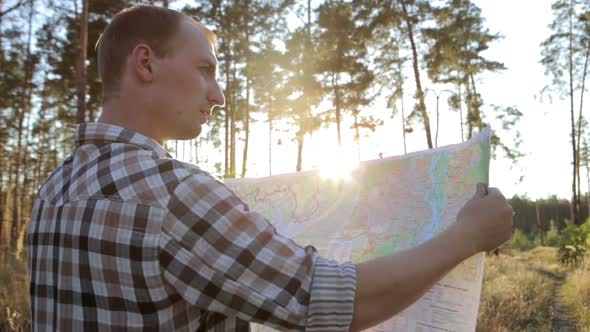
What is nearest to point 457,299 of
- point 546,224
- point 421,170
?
point 421,170

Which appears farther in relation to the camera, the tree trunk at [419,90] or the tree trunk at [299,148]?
the tree trunk at [299,148]

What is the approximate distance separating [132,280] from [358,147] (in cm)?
2218

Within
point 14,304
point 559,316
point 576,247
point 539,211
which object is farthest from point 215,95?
point 539,211

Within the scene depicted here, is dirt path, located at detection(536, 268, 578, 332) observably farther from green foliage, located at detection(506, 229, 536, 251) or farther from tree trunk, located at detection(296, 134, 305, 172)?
green foliage, located at detection(506, 229, 536, 251)

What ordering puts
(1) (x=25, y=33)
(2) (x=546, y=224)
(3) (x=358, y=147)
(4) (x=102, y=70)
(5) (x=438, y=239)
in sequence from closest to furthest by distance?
(5) (x=438, y=239)
(4) (x=102, y=70)
(1) (x=25, y=33)
(3) (x=358, y=147)
(2) (x=546, y=224)

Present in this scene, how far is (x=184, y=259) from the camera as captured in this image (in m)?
0.88

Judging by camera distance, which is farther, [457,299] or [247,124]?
[247,124]

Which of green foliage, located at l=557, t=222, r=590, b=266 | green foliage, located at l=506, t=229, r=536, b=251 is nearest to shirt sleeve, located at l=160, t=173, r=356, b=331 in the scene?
green foliage, located at l=557, t=222, r=590, b=266

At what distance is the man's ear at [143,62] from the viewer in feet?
3.80

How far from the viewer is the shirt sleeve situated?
887 mm

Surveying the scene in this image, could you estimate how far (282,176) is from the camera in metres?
1.97

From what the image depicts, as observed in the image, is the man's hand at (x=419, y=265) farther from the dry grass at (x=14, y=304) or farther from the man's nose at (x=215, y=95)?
the dry grass at (x=14, y=304)

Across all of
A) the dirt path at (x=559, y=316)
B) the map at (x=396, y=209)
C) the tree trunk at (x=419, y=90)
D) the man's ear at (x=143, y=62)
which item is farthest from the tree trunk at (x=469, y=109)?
the man's ear at (x=143, y=62)

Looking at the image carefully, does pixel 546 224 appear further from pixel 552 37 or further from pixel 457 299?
pixel 457 299
